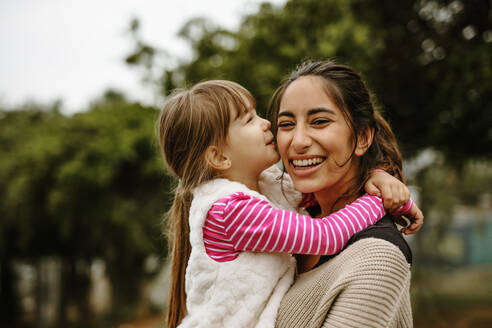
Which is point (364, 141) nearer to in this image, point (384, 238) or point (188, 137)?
point (384, 238)

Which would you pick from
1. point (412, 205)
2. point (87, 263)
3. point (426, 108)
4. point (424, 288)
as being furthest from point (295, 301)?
point (87, 263)

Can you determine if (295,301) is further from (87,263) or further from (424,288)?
(87,263)

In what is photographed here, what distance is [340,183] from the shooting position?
1830 mm

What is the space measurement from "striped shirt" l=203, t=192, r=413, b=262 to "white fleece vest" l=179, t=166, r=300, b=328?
0.04m

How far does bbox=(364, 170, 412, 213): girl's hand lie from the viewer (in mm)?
1602

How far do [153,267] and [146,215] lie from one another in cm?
207

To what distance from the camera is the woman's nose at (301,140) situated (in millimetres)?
1671

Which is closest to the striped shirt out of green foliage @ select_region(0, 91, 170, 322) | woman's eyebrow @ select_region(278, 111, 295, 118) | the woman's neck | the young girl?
the young girl

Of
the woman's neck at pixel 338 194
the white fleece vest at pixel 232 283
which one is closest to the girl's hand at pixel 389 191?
the woman's neck at pixel 338 194

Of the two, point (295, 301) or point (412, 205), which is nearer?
point (295, 301)

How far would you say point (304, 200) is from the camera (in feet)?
6.95

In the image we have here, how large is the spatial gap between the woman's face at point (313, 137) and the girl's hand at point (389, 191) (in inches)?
5.5

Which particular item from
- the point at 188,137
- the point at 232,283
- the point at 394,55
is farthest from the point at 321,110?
the point at 394,55

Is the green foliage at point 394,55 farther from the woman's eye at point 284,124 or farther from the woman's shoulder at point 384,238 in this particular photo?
the woman's shoulder at point 384,238
